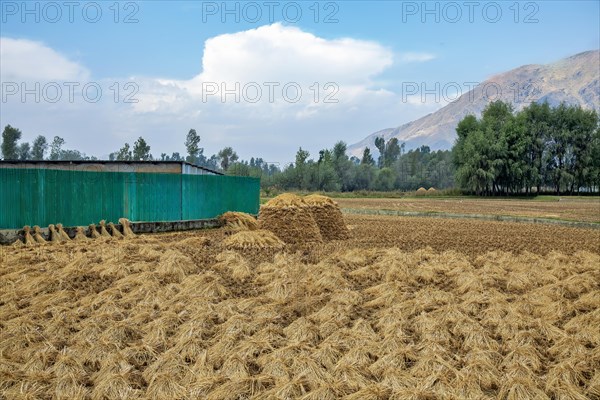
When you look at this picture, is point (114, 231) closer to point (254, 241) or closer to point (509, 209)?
point (254, 241)

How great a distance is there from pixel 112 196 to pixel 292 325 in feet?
37.1

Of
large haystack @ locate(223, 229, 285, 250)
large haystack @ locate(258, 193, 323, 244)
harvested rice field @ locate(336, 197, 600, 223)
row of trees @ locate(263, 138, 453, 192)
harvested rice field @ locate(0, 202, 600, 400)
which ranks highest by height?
row of trees @ locate(263, 138, 453, 192)

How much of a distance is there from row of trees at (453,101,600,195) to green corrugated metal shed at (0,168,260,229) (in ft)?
159

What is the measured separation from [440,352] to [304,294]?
9.49 feet

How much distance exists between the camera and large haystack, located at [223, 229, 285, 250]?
1304 cm

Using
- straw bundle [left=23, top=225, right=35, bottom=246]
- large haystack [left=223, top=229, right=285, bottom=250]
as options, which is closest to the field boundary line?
large haystack [left=223, top=229, right=285, bottom=250]

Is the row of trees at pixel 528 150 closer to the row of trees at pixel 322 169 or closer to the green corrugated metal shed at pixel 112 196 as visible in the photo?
the row of trees at pixel 322 169

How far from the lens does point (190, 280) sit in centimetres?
891

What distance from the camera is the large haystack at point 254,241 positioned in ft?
42.8

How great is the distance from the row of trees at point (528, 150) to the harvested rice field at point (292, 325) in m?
55.0

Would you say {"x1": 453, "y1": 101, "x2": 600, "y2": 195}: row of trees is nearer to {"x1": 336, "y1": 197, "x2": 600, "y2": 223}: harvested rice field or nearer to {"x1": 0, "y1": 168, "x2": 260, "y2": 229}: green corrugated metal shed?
{"x1": 336, "y1": 197, "x2": 600, "y2": 223}: harvested rice field

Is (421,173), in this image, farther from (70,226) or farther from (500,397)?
(500,397)

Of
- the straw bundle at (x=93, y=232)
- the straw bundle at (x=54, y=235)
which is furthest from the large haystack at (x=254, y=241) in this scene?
the straw bundle at (x=54, y=235)

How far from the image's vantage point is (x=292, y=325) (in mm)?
6789
